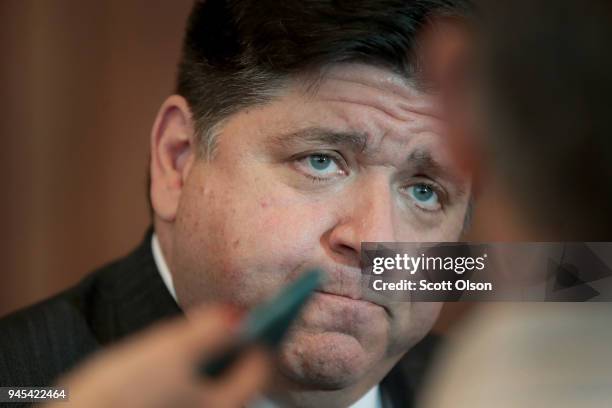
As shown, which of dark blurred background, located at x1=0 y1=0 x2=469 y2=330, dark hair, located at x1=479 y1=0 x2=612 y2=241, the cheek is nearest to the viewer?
dark hair, located at x1=479 y1=0 x2=612 y2=241

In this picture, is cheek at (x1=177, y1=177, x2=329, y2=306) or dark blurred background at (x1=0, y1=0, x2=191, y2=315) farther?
dark blurred background at (x1=0, y1=0, x2=191, y2=315)

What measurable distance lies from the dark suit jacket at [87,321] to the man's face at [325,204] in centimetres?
9

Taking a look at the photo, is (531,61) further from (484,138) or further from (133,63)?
(133,63)

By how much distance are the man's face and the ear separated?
0.15 ft

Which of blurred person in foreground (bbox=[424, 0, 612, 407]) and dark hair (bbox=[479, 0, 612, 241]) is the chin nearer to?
blurred person in foreground (bbox=[424, 0, 612, 407])

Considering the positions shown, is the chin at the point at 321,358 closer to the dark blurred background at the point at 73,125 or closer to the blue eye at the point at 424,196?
the blue eye at the point at 424,196

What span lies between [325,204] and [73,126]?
1.81 feet

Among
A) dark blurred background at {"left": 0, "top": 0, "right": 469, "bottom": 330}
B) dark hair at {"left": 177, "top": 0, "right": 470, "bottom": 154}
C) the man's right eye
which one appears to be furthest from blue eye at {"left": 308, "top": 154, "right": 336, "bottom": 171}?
dark blurred background at {"left": 0, "top": 0, "right": 469, "bottom": 330}

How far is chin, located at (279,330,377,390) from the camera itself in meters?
1.11

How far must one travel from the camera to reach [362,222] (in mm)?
1107

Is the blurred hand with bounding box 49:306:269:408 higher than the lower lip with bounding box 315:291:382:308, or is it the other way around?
Result: the lower lip with bounding box 315:291:382:308

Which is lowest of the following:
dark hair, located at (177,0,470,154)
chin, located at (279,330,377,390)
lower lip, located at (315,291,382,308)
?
chin, located at (279,330,377,390)

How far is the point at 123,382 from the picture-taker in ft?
2.01

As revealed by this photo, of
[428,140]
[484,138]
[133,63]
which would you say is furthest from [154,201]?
[484,138]
